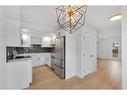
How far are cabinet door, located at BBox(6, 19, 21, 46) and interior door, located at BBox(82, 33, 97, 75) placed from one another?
2.41m

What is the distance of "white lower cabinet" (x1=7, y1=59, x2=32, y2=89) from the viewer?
2320 mm

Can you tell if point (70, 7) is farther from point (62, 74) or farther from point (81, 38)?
point (62, 74)

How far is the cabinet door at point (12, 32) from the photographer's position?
2392mm

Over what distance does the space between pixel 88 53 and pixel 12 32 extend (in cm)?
302

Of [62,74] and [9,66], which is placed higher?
[9,66]

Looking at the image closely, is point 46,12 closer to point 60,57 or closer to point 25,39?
point 60,57

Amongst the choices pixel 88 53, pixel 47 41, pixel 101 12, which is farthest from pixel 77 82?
pixel 47 41

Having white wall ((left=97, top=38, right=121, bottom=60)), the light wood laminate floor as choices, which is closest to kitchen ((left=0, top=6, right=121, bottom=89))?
the light wood laminate floor

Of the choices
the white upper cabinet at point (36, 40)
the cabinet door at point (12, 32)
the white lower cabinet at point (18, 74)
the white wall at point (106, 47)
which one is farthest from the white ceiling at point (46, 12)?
the white wall at point (106, 47)

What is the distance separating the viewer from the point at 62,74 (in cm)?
349

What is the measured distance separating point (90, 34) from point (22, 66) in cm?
309

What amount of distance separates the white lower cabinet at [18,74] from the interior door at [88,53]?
7.02ft

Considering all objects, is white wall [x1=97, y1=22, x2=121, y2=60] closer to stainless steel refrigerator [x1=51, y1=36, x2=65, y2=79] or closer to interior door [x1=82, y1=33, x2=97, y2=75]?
interior door [x1=82, y1=33, x2=97, y2=75]

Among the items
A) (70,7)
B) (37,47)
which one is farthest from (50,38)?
(70,7)
